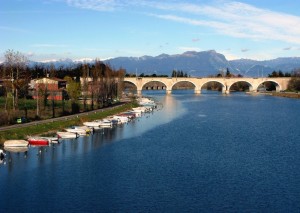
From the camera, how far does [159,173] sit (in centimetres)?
3369

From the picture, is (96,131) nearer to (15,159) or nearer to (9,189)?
(15,159)

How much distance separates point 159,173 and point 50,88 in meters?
56.0

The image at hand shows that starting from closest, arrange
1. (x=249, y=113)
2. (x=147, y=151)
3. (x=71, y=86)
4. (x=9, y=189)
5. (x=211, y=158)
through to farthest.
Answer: (x=9, y=189)
(x=211, y=158)
(x=147, y=151)
(x=71, y=86)
(x=249, y=113)

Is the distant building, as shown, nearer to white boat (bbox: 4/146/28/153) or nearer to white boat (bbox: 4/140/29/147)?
white boat (bbox: 4/140/29/147)

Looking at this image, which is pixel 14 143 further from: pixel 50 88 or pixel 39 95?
pixel 50 88

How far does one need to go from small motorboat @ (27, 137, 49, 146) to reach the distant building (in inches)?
973

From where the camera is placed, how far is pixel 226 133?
5516 cm

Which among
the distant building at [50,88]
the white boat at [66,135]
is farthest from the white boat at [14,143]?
the distant building at [50,88]

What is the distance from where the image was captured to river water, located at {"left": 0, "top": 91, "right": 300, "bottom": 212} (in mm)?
26688

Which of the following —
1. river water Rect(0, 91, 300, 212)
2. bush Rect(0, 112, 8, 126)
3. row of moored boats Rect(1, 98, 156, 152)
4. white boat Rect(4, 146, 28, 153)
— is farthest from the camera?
bush Rect(0, 112, 8, 126)

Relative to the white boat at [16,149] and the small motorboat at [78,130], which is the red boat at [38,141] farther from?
the small motorboat at [78,130]

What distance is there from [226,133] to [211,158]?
53.3ft

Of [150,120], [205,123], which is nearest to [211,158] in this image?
[205,123]

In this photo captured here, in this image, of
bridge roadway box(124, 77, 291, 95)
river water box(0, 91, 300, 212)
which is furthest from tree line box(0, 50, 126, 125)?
bridge roadway box(124, 77, 291, 95)
